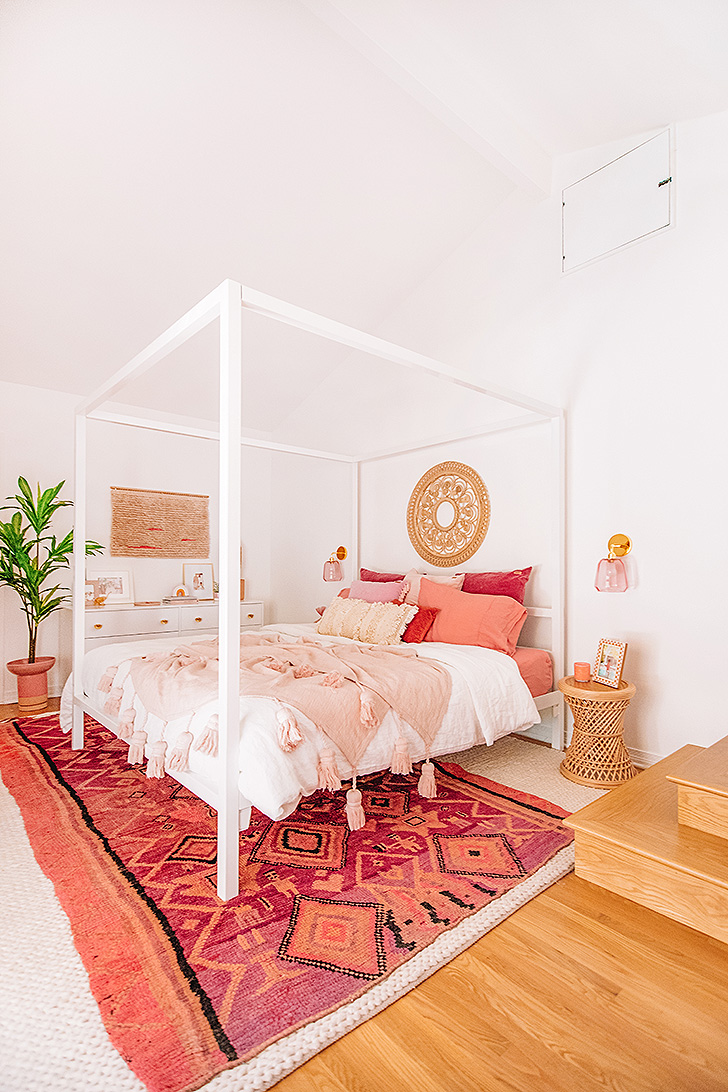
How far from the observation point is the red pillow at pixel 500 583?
351 cm

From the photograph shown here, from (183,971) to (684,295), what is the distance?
3543mm

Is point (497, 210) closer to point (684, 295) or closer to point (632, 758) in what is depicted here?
point (684, 295)

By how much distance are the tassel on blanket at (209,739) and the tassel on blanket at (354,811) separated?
0.61m

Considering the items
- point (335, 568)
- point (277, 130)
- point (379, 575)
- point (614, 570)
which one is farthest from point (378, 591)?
point (277, 130)

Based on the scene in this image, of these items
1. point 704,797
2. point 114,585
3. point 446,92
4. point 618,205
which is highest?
point 446,92

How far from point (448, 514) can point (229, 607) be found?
2649 mm

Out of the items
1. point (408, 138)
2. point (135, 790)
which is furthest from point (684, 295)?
point (135, 790)

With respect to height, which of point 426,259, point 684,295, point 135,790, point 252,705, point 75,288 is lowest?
point 135,790

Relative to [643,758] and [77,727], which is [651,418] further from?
[77,727]

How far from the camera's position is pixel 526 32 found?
8.32 ft

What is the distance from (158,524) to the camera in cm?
509

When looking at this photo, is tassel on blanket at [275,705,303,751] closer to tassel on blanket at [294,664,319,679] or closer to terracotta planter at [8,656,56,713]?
tassel on blanket at [294,664,319,679]

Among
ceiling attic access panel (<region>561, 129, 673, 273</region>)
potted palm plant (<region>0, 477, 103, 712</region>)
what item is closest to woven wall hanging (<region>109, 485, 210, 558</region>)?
potted palm plant (<region>0, 477, 103, 712</region>)

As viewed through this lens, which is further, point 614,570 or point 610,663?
point 614,570
